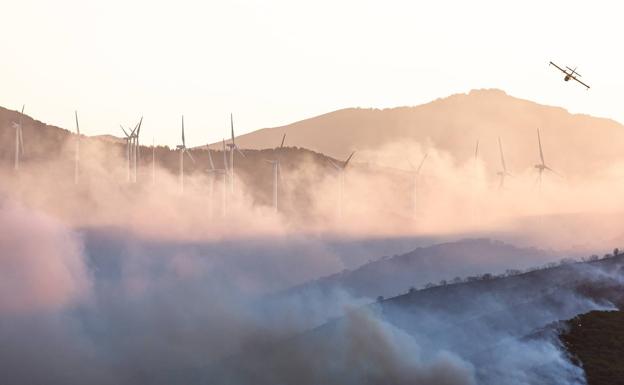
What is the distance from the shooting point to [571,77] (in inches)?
7790
